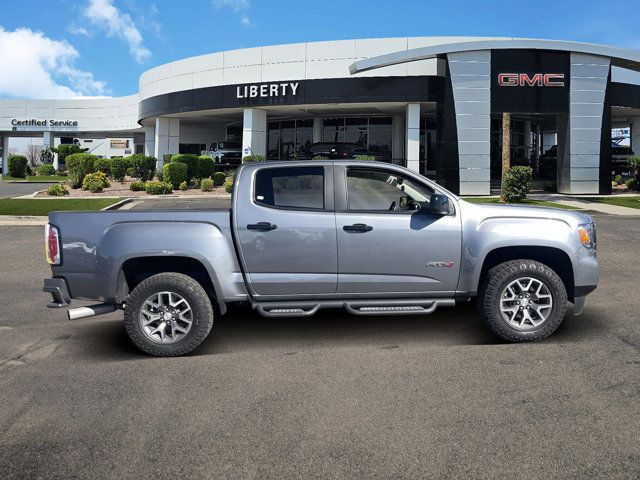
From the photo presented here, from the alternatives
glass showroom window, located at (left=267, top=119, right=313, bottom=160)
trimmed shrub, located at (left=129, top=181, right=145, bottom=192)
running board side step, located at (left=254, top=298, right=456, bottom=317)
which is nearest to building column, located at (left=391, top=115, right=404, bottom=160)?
glass showroom window, located at (left=267, top=119, right=313, bottom=160)

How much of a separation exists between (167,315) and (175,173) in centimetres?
2484

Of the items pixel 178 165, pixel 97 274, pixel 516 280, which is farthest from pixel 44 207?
pixel 516 280

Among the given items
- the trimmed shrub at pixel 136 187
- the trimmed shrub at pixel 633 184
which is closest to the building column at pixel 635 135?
the trimmed shrub at pixel 633 184

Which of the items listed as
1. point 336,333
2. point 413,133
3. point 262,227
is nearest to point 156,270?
point 262,227

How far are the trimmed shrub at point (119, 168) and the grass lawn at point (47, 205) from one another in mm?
7350

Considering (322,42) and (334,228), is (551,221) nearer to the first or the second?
(334,228)

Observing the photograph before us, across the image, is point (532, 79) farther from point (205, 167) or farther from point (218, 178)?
point (205, 167)

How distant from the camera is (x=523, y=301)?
5465 millimetres

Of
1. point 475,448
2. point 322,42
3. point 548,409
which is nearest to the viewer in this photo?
point 475,448

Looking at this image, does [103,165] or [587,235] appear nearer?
[587,235]

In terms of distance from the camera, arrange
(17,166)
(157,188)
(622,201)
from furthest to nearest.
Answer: (17,166) → (157,188) → (622,201)

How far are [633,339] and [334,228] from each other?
10.2 feet

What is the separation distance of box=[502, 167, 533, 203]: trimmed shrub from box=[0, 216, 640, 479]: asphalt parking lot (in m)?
17.0

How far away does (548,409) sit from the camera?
392 cm
